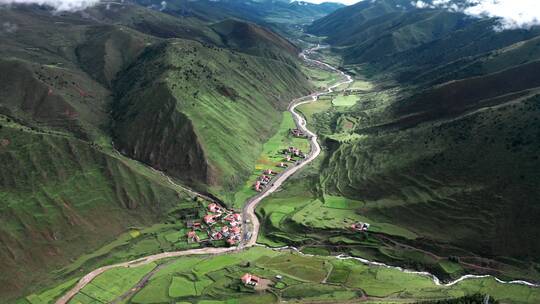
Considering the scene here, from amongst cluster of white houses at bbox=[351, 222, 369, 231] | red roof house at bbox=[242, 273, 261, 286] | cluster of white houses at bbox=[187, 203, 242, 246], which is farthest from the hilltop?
red roof house at bbox=[242, 273, 261, 286]

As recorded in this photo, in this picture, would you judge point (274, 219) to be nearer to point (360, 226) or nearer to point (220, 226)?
point (220, 226)

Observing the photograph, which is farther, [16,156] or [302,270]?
[16,156]

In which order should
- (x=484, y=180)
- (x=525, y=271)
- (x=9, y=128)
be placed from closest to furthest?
1. (x=525, y=271)
2. (x=484, y=180)
3. (x=9, y=128)

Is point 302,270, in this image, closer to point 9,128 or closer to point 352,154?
point 352,154

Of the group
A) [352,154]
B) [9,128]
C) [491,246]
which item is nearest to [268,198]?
[352,154]

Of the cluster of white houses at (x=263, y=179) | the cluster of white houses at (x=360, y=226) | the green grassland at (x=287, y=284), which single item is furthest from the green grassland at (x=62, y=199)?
the cluster of white houses at (x=360, y=226)

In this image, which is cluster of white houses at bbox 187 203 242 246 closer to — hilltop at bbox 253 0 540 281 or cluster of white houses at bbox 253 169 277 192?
hilltop at bbox 253 0 540 281

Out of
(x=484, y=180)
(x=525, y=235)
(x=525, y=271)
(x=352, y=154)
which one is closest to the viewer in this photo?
(x=525, y=271)

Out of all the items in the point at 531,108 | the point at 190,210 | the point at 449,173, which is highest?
the point at 531,108
